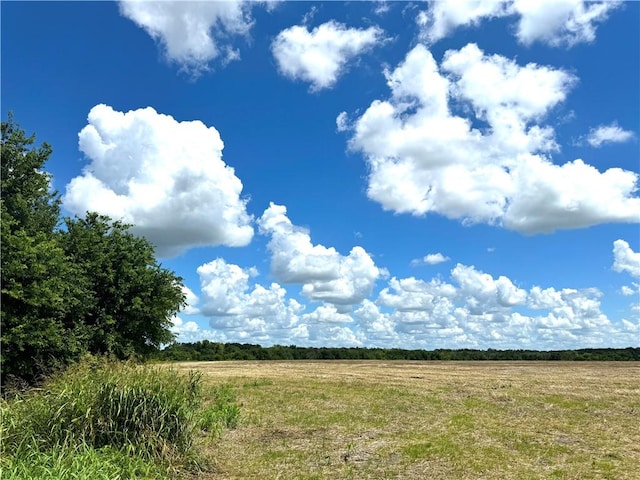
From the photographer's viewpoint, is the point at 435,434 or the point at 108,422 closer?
the point at 108,422

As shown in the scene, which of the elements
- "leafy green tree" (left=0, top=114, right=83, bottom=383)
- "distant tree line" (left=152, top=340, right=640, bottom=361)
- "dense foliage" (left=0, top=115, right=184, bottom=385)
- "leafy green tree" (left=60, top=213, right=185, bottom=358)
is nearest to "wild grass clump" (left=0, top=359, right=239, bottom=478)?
"leafy green tree" (left=0, top=114, right=83, bottom=383)

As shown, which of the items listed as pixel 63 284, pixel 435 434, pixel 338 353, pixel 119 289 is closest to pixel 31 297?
pixel 63 284

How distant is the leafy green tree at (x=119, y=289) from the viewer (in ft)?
83.7

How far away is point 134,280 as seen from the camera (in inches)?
1067

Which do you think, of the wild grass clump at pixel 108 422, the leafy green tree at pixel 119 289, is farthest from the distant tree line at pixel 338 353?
the wild grass clump at pixel 108 422

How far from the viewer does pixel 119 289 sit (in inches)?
1048

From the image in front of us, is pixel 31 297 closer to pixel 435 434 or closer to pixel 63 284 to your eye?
pixel 63 284

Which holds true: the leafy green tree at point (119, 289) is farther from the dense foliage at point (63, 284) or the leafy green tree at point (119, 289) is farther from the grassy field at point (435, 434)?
the grassy field at point (435, 434)

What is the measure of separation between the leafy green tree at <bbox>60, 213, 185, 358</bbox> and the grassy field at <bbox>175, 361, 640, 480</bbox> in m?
8.07

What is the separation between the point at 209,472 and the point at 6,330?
11.6 m

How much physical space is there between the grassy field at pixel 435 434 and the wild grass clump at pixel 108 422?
111 cm

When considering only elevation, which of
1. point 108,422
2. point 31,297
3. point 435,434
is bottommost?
point 435,434

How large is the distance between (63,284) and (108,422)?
11346mm

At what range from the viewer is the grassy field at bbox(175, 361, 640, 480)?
10.5m
